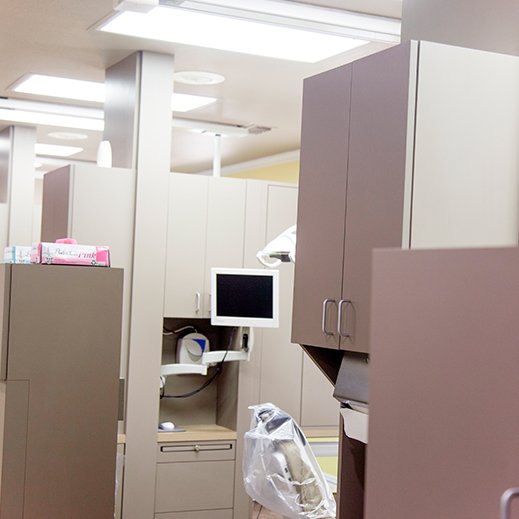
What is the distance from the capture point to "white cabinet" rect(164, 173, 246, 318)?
5832mm

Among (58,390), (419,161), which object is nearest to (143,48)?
(58,390)

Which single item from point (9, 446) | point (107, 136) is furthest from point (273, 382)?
point (9, 446)

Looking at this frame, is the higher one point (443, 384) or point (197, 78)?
point (197, 78)

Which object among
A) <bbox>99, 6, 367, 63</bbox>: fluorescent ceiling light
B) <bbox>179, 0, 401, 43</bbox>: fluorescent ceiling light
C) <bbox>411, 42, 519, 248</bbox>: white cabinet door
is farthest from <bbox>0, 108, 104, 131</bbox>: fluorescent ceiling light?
<bbox>411, 42, 519, 248</bbox>: white cabinet door

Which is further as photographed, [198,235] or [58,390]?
[198,235]

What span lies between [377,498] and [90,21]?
375 centimetres

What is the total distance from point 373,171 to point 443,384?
1.20m

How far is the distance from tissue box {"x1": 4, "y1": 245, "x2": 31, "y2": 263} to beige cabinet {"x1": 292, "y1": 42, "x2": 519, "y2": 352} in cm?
151

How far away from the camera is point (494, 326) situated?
189 cm

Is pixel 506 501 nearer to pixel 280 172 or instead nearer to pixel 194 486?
pixel 194 486

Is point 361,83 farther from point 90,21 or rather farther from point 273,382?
point 273,382

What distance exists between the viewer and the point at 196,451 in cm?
582

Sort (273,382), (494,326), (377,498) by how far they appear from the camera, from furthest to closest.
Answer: (273,382), (377,498), (494,326)

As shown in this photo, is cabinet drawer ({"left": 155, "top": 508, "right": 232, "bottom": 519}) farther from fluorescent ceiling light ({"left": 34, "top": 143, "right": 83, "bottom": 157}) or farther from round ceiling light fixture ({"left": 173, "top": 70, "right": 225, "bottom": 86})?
fluorescent ceiling light ({"left": 34, "top": 143, "right": 83, "bottom": 157})
